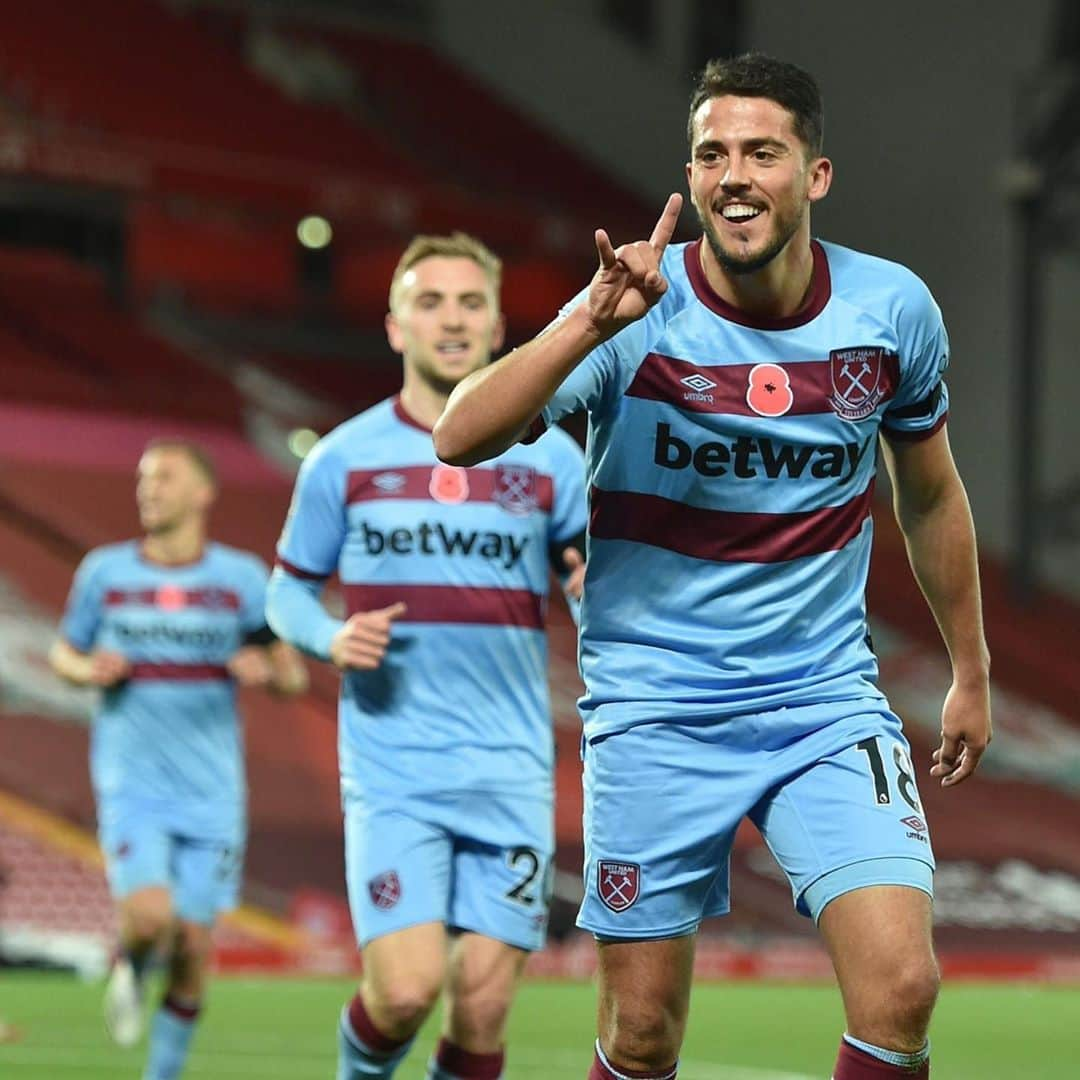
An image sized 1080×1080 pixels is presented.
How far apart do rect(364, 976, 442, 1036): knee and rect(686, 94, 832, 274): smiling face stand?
2087 millimetres

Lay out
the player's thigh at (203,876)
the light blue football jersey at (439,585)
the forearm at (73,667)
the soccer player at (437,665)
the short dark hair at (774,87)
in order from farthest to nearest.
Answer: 1. the forearm at (73,667)
2. the player's thigh at (203,876)
3. the light blue football jersey at (439,585)
4. the soccer player at (437,665)
5. the short dark hair at (774,87)

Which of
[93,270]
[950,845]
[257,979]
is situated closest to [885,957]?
[257,979]

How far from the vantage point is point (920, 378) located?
4.28 metres

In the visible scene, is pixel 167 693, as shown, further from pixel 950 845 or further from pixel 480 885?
pixel 950 845

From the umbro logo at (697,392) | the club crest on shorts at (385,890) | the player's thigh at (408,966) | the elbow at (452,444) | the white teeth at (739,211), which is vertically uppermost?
the white teeth at (739,211)

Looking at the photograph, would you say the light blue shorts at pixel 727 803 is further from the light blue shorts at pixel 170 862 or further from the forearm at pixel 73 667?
the forearm at pixel 73 667

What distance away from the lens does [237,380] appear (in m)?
19.9

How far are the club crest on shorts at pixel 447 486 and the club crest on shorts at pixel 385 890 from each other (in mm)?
988

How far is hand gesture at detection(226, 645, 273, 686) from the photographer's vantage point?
838 cm

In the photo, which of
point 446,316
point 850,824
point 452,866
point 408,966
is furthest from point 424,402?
point 850,824

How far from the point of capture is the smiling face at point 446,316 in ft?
19.4

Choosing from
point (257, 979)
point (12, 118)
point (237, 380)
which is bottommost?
point (257, 979)

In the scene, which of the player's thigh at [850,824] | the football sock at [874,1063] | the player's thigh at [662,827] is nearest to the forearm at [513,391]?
the player's thigh at [662,827]

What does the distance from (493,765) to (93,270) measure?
1608 centimetres
